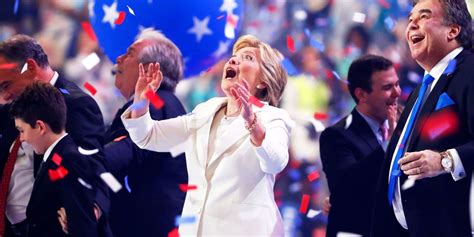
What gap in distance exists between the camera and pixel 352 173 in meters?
3.87

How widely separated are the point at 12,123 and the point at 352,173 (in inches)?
57.2

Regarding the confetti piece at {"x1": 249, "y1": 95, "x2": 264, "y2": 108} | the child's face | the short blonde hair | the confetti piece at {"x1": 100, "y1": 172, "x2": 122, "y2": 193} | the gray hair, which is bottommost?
the confetti piece at {"x1": 100, "y1": 172, "x2": 122, "y2": 193}

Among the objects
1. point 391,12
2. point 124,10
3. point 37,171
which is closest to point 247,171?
point 37,171

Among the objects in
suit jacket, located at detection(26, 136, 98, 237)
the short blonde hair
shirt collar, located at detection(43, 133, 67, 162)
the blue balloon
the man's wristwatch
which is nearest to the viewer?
the man's wristwatch

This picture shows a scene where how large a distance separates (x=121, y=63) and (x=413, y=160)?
1.70 metres

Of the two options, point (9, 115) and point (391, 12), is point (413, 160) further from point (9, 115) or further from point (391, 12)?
point (391, 12)

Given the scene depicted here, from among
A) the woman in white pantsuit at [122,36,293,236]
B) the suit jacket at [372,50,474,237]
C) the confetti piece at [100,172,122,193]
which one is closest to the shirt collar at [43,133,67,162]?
the confetti piece at [100,172,122,193]

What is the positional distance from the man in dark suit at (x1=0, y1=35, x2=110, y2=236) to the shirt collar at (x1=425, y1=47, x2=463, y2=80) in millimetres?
1329

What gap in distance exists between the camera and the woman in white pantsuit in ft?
10.0

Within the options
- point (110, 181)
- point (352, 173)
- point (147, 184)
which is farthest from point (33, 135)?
point (352, 173)

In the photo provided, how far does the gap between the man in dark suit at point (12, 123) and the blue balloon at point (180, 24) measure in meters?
0.40

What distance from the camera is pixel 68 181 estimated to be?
3479 mm

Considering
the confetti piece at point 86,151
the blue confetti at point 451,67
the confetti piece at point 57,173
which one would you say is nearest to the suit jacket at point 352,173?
the blue confetti at point 451,67

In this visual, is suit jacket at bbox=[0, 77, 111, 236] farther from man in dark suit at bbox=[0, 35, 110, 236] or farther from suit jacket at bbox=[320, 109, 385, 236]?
suit jacket at bbox=[320, 109, 385, 236]
